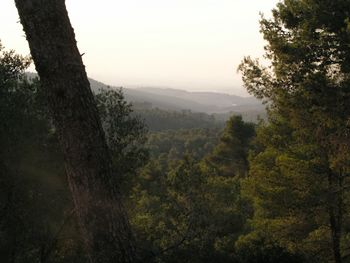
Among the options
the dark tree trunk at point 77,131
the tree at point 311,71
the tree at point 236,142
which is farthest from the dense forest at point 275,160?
the tree at point 236,142

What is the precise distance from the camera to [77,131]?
3924 mm

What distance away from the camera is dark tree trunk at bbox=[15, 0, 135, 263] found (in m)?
3.92

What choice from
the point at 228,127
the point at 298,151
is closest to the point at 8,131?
the point at 298,151

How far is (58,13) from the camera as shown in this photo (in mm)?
3959

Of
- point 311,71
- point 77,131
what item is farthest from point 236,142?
point 77,131

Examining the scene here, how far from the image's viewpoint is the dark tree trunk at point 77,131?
3.92m

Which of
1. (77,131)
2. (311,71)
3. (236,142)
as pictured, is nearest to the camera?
(77,131)

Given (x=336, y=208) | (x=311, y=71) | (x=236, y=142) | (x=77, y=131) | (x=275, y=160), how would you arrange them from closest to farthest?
1. (x=77, y=131)
2. (x=311, y=71)
3. (x=336, y=208)
4. (x=275, y=160)
5. (x=236, y=142)

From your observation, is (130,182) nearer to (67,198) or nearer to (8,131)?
(67,198)

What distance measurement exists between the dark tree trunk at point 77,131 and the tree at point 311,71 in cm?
839

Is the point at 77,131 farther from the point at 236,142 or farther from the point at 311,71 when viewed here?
the point at 236,142

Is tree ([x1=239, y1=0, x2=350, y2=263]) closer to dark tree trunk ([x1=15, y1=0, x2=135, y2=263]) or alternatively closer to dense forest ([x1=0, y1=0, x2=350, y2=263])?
dense forest ([x1=0, y1=0, x2=350, y2=263])

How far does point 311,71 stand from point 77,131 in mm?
9561

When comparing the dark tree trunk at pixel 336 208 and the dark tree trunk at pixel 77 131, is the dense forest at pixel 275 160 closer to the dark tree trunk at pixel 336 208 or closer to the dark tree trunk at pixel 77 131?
the dark tree trunk at pixel 336 208
